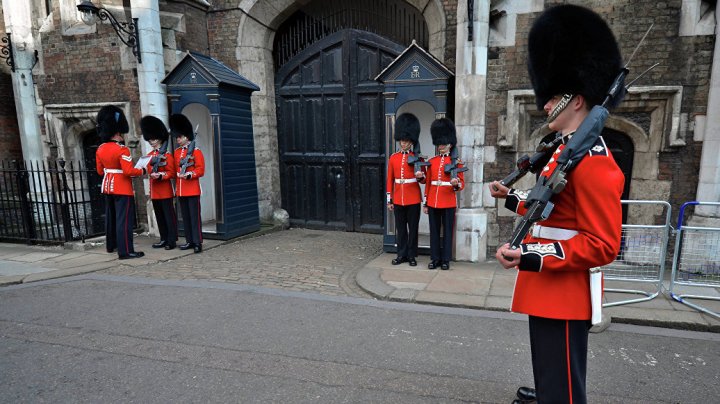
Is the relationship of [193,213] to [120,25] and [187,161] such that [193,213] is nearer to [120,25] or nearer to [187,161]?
[187,161]

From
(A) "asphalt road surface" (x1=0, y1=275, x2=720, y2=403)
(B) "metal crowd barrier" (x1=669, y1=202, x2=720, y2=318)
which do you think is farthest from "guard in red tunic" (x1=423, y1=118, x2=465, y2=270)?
(B) "metal crowd barrier" (x1=669, y1=202, x2=720, y2=318)

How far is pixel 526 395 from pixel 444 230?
3.49m

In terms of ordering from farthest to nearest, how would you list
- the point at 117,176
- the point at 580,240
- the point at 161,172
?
the point at 161,172, the point at 117,176, the point at 580,240

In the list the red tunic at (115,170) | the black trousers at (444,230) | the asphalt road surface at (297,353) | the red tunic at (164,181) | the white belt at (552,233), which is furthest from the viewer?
the red tunic at (164,181)

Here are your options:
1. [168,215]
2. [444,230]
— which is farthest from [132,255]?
[444,230]

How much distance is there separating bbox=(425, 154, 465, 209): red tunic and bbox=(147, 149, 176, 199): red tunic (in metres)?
4.35

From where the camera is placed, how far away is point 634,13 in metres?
5.93

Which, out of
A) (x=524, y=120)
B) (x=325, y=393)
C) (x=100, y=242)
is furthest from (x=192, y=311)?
(x=524, y=120)

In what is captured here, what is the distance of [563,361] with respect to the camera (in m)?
2.25

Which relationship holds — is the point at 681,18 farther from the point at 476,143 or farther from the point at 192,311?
the point at 192,311

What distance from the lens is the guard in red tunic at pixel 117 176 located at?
684 centimetres

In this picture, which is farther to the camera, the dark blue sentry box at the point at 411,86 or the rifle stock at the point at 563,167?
the dark blue sentry box at the point at 411,86

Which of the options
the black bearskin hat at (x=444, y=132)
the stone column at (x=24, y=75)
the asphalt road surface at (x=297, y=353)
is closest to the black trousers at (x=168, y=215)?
the asphalt road surface at (x=297, y=353)

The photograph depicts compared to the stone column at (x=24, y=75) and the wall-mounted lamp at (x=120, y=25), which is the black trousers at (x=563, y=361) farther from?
the stone column at (x=24, y=75)
